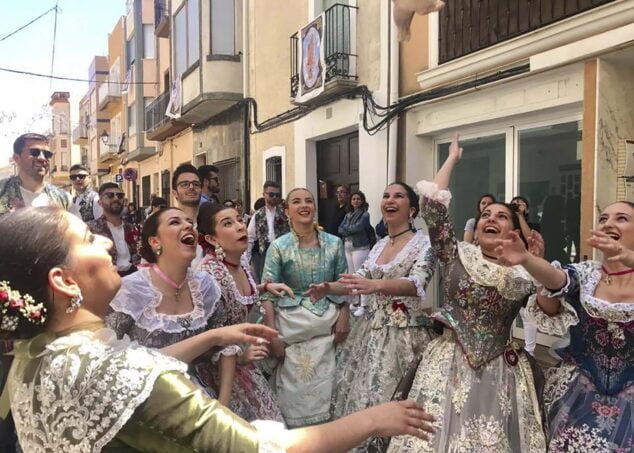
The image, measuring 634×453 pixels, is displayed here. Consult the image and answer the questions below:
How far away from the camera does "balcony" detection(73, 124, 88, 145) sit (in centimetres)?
4418

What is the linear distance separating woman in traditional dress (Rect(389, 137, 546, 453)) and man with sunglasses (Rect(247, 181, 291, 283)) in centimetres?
419

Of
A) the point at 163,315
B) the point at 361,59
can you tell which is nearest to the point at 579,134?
the point at 361,59

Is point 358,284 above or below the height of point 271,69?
below

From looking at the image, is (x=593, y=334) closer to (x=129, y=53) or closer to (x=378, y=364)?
(x=378, y=364)

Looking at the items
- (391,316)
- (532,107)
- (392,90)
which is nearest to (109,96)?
(392,90)

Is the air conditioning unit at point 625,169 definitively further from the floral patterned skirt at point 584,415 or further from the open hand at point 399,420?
the open hand at point 399,420

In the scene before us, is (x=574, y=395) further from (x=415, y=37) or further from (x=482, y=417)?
(x=415, y=37)

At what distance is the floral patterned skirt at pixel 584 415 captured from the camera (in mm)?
2496

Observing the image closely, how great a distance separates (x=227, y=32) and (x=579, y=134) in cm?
942

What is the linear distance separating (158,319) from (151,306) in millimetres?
72

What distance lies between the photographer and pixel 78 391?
1.22m

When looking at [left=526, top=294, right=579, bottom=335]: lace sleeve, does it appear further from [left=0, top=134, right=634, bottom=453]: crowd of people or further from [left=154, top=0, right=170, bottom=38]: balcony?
[left=154, top=0, right=170, bottom=38]: balcony

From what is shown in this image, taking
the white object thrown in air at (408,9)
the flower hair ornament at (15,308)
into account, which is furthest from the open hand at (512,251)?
the white object thrown in air at (408,9)

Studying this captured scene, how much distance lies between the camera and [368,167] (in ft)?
27.4
